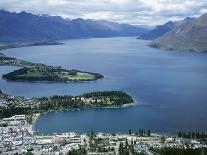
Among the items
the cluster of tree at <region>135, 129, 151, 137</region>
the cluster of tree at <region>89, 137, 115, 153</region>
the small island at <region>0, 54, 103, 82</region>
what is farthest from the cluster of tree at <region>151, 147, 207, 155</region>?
the small island at <region>0, 54, 103, 82</region>

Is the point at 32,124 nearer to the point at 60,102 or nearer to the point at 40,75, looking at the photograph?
the point at 60,102

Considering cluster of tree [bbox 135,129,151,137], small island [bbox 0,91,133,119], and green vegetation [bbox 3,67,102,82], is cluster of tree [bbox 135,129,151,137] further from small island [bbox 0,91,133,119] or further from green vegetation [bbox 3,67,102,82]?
green vegetation [bbox 3,67,102,82]

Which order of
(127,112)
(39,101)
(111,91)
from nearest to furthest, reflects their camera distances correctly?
(127,112), (39,101), (111,91)

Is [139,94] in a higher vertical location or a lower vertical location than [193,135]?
higher

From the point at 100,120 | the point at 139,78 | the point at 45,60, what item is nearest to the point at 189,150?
the point at 100,120

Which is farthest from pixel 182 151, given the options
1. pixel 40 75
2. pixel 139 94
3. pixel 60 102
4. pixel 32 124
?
pixel 40 75

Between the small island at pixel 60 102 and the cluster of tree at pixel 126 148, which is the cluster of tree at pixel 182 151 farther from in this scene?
the small island at pixel 60 102

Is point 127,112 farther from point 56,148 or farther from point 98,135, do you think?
point 56,148
